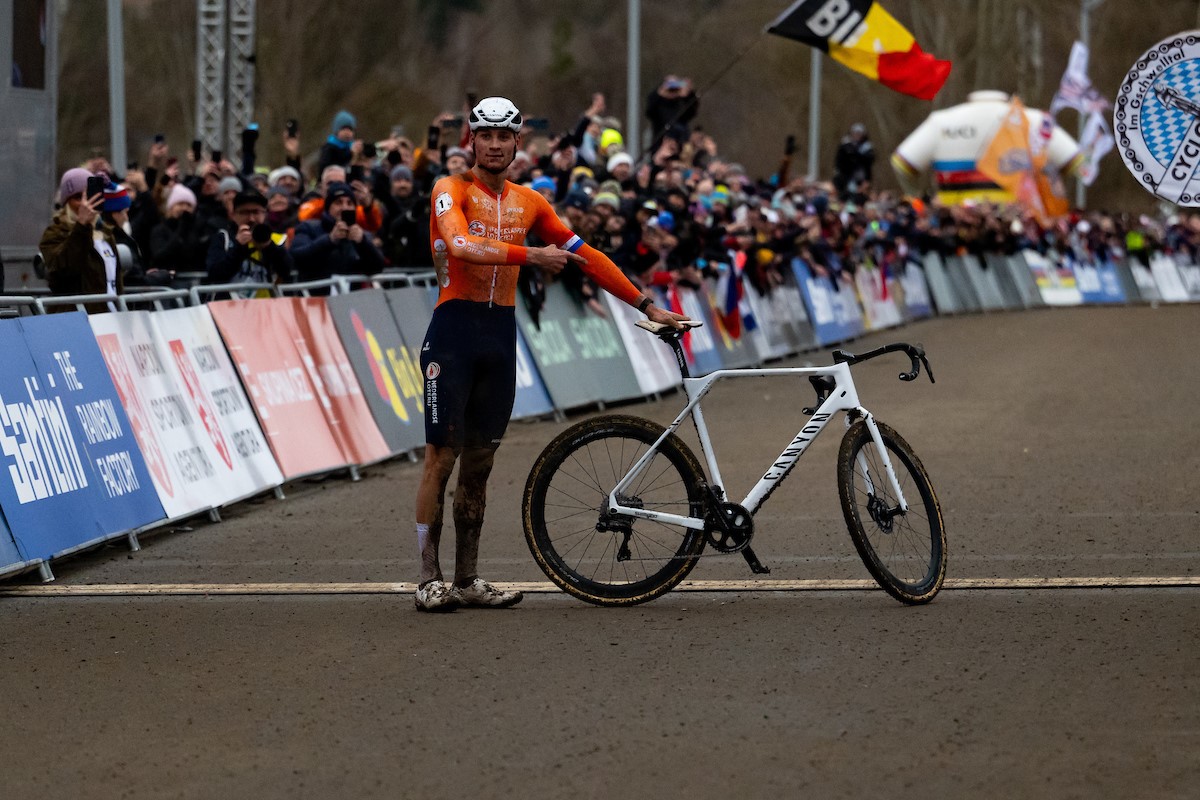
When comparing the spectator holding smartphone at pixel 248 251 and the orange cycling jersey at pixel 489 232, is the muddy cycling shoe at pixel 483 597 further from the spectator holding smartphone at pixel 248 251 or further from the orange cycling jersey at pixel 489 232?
the spectator holding smartphone at pixel 248 251

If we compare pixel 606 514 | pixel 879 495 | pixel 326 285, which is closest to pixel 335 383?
pixel 326 285

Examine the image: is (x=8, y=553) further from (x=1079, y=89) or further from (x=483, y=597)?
(x=1079, y=89)

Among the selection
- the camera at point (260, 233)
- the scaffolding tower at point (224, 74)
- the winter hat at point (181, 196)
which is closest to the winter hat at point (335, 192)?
the winter hat at point (181, 196)

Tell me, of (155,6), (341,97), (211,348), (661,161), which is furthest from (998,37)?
(211,348)

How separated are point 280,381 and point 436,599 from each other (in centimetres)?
489

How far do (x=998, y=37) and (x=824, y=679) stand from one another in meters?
57.4

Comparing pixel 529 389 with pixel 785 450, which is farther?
pixel 529 389

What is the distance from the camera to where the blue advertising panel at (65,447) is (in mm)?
9859

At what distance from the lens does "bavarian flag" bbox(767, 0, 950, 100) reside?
22.4m

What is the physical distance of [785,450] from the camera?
8.62m

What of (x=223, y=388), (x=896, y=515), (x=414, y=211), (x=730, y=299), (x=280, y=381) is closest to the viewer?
(x=896, y=515)

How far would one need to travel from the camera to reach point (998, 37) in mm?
62031

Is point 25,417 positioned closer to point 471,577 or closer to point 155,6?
point 471,577

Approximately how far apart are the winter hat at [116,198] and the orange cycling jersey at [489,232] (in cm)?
446
